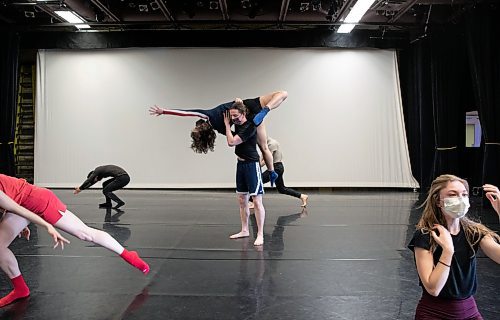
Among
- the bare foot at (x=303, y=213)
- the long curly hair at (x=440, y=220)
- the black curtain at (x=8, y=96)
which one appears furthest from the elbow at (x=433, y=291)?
the black curtain at (x=8, y=96)

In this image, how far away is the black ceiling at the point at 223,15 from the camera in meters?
8.93

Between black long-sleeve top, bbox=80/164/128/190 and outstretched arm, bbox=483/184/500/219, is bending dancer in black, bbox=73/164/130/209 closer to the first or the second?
black long-sleeve top, bbox=80/164/128/190

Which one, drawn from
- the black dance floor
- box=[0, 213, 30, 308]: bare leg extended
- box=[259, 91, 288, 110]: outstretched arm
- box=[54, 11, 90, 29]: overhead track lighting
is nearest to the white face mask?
the black dance floor

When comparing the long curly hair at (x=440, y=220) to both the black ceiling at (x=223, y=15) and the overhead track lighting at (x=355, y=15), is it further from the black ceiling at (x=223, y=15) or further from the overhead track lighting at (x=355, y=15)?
the black ceiling at (x=223, y=15)

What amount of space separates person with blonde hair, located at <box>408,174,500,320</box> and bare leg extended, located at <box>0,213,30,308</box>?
209cm

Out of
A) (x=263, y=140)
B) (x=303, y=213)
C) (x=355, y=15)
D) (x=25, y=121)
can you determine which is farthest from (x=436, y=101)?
(x=25, y=121)

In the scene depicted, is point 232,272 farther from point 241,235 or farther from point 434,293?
point 434,293

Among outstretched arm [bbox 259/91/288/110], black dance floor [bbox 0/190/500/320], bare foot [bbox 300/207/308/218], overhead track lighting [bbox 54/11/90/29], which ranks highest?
overhead track lighting [bbox 54/11/90/29]

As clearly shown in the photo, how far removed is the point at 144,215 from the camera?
6.37 m

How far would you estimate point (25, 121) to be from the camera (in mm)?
10875

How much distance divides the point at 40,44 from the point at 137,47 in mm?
2000

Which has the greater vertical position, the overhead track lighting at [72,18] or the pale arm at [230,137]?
the overhead track lighting at [72,18]

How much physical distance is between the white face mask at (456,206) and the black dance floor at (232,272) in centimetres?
109

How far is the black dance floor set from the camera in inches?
107
